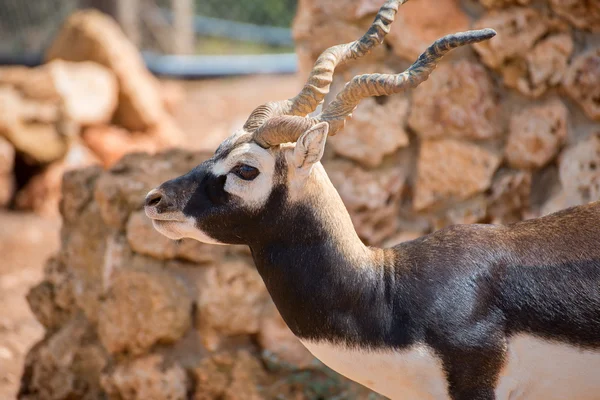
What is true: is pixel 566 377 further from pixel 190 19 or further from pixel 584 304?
pixel 190 19

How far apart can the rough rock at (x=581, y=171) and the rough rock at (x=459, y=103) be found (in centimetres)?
40

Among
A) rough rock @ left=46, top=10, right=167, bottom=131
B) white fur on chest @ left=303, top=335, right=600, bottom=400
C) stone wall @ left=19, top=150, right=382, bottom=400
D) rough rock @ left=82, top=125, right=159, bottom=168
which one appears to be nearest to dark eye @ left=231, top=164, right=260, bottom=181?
white fur on chest @ left=303, top=335, right=600, bottom=400

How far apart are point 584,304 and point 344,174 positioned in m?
1.81

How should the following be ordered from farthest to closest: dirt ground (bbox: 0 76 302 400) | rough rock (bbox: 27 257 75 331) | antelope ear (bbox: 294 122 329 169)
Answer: dirt ground (bbox: 0 76 302 400) < rough rock (bbox: 27 257 75 331) < antelope ear (bbox: 294 122 329 169)

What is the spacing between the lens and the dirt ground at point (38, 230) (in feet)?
18.2

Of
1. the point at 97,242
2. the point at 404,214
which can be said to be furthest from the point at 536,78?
the point at 97,242

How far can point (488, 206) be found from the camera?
423 cm

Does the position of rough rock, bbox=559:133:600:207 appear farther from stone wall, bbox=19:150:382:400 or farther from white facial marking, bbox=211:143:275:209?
white facial marking, bbox=211:143:275:209

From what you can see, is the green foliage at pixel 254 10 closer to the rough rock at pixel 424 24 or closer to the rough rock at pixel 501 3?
the rough rock at pixel 424 24

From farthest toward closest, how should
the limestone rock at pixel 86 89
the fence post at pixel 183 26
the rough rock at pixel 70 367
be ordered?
the fence post at pixel 183 26
the limestone rock at pixel 86 89
the rough rock at pixel 70 367

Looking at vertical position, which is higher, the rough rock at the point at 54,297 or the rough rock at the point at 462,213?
the rough rock at the point at 462,213

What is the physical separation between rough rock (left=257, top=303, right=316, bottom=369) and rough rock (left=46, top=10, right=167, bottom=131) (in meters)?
6.08

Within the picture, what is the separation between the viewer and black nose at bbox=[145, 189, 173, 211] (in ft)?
9.33

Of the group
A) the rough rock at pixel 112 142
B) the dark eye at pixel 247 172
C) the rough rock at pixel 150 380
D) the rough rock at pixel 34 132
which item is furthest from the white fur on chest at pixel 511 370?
the rough rock at pixel 112 142
